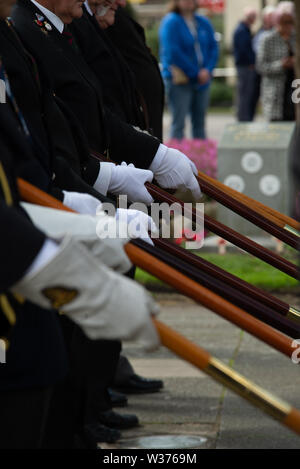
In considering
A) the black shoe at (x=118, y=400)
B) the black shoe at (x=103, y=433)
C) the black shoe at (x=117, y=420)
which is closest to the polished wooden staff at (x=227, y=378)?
the black shoe at (x=103, y=433)

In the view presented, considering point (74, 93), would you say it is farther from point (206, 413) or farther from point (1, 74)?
point (206, 413)

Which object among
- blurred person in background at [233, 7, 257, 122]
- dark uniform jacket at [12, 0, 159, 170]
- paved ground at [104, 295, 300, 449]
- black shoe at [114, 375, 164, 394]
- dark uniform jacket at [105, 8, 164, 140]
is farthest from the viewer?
blurred person in background at [233, 7, 257, 122]

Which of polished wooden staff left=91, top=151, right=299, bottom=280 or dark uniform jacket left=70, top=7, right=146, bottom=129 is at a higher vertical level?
dark uniform jacket left=70, top=7, right=146, bottom=129

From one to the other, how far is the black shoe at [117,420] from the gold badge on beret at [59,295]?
2.49 m

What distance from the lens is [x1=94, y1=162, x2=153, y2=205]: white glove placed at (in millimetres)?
3957

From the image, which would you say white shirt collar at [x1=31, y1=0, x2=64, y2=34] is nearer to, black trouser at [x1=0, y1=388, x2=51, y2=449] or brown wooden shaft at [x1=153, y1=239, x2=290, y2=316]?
brown wooden shaft at [x1=153, y1=239, x2=290, y2=316]

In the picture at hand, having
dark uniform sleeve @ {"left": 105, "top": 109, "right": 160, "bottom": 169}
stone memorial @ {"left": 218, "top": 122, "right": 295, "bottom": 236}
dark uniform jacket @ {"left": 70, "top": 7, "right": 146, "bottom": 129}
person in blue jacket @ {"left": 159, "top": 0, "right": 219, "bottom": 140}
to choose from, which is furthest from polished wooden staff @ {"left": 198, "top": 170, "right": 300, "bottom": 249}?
person in blue jacket @ {"left": 159, "top": 0, "right": 219, "bottom": 140}

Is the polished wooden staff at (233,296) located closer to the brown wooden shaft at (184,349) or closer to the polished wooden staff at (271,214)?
the brown wooden shaft at (184,349)

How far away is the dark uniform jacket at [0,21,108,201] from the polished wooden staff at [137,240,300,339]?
357 mm

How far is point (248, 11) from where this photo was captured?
51.5 feet

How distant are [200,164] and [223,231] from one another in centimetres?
663

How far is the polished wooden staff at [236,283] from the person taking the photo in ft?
10.6

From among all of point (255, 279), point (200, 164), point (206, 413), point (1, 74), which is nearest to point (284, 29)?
point (200, 164)
